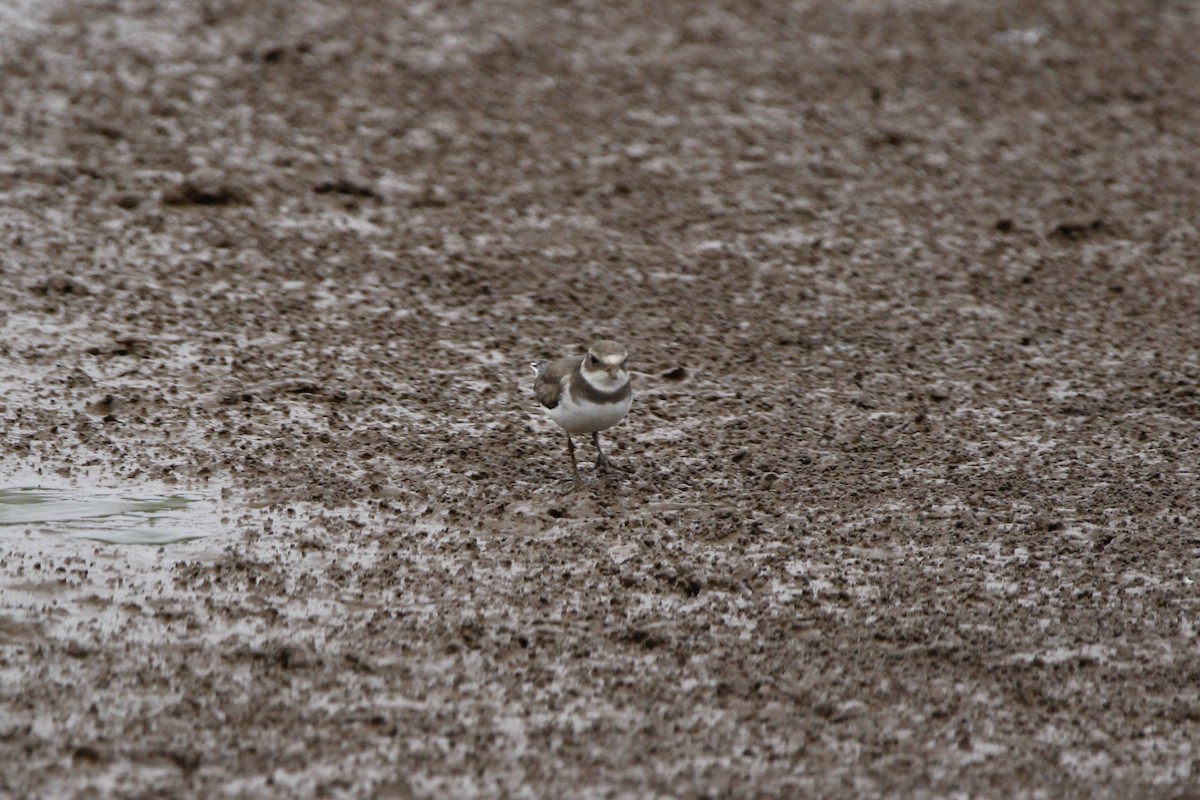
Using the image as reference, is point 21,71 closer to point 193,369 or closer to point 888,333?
point 193,369

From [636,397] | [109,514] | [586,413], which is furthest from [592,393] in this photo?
[109,514]

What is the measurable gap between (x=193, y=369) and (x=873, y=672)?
387 centimetres

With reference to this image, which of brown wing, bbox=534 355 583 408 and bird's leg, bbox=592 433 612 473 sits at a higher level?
brown wing, bbox=534 355 583 408

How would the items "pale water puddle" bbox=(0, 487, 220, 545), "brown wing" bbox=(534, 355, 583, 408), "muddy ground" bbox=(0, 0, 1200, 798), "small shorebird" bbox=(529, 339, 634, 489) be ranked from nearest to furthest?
"muddy ground" bbox=(0, 0, 1200, 798), "pale water puddle" bbox=(0, 487, 220, 545), "small shorebird" bbox=(529, 339, 634, 489), "brown wing" bbox=(534, 355, 583, 408)

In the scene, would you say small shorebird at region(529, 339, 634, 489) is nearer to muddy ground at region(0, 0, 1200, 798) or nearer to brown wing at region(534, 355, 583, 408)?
brown wing at region(534, 355, 583, 408)

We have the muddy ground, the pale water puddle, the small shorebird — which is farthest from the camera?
the small shorebird

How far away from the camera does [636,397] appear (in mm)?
7973

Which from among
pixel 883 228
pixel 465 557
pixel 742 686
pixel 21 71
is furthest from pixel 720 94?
pixel 742 686

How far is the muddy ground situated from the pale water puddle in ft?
0.32

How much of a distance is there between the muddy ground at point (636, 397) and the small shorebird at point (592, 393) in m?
0.27

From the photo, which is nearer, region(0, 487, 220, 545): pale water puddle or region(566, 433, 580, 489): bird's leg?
region(0, 487, 220, 545): pale water puddle

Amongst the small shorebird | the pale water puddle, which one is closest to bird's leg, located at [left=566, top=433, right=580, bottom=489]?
the small shorebird

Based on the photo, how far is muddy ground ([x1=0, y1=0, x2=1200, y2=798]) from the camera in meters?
5.07

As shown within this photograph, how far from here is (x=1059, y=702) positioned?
5289 mm
